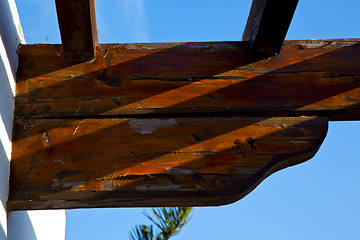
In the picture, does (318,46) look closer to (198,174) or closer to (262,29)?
(262,29)

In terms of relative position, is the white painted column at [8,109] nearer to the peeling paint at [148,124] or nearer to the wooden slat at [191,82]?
the wooden slat at [191,82]

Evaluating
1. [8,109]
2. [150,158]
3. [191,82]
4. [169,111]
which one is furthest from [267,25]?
[8,109]

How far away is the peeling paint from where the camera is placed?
1.75 metres

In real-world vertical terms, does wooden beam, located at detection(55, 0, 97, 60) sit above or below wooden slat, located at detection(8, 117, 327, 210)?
Answer: above

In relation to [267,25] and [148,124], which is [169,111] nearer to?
[148,124]

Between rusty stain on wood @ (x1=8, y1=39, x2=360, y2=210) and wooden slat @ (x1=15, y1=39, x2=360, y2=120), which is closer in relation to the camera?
rusty stain on wood @ (x1=8, y1=39, x2=360, y2=210)

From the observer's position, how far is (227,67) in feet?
6.29

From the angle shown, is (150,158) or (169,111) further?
(169,111)

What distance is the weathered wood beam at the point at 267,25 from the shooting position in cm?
165

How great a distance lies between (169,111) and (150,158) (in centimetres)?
22

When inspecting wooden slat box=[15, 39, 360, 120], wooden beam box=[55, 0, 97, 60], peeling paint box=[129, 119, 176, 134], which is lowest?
peeling paint box=[129, 119, 176, 134]

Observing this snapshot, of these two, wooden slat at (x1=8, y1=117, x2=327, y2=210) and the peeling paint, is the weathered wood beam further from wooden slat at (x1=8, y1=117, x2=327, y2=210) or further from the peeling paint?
the peeling paint

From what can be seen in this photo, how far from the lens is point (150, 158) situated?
1684mm

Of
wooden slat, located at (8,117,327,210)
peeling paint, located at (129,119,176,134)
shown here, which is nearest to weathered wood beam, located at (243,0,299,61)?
wooden slat, located at (8,117,327,210)
